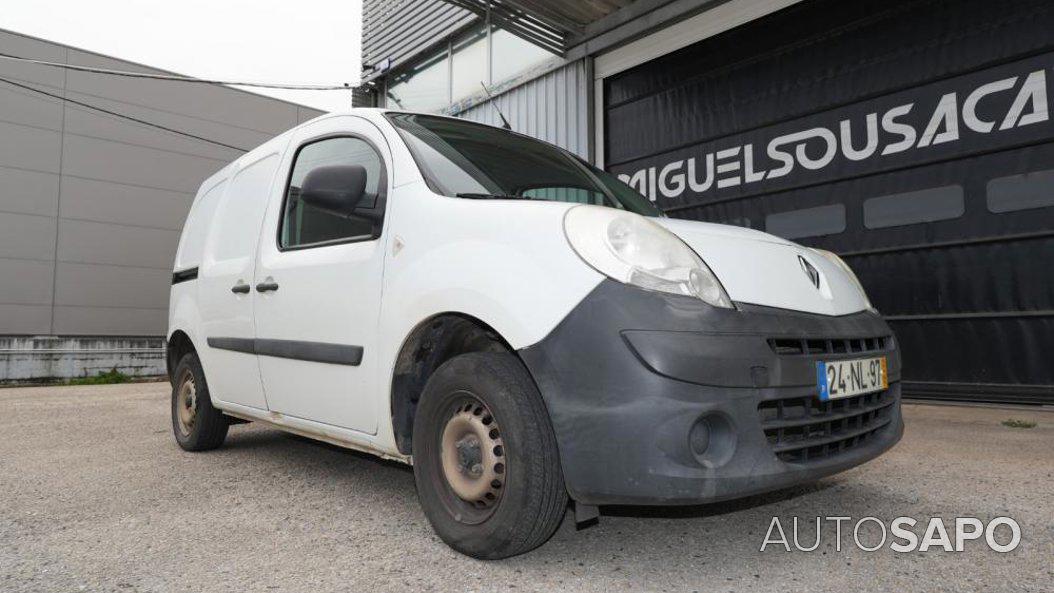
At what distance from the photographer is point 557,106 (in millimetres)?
8750

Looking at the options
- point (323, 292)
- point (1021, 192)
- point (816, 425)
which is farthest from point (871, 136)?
Answer: point (323, 292)

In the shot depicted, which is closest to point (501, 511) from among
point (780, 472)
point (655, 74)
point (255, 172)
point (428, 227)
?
point (780, 472)

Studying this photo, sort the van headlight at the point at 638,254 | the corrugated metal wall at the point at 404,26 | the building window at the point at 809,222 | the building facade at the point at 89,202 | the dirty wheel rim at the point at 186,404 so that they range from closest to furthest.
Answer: the van headlight at the point at 638,254 < the dirty wheel rim at the point at 186,404 < the building window at the point at 809,222 < the corrugated metal wall at the point at 404,26 < the building facade at the point at 89,202

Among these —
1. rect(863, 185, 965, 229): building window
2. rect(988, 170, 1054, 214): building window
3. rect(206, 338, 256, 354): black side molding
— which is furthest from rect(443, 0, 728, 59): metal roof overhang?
rect(206, 338, 256, 354): black side molding

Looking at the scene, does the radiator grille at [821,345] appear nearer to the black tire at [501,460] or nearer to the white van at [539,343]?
the white van at [539,343]

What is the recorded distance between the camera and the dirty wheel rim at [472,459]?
179 centimetres

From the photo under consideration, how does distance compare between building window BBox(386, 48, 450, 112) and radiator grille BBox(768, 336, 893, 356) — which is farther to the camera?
building window BBox(386, 48, 450, 112)

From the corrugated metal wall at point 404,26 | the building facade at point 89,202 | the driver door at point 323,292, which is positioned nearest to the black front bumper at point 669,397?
the driver door at point 323,292

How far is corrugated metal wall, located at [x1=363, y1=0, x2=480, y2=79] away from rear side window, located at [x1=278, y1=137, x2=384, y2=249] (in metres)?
7.92

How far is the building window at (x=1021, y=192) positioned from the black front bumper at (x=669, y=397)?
4908 millimetres

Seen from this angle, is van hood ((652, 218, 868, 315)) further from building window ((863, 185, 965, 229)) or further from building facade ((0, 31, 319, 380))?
building facade ((0, 31, 319, 380))

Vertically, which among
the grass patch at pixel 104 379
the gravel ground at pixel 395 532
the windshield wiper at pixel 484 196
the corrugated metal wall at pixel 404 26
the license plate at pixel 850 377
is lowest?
the grass patch at pixel 104 379

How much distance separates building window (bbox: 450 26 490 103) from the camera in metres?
10.0
